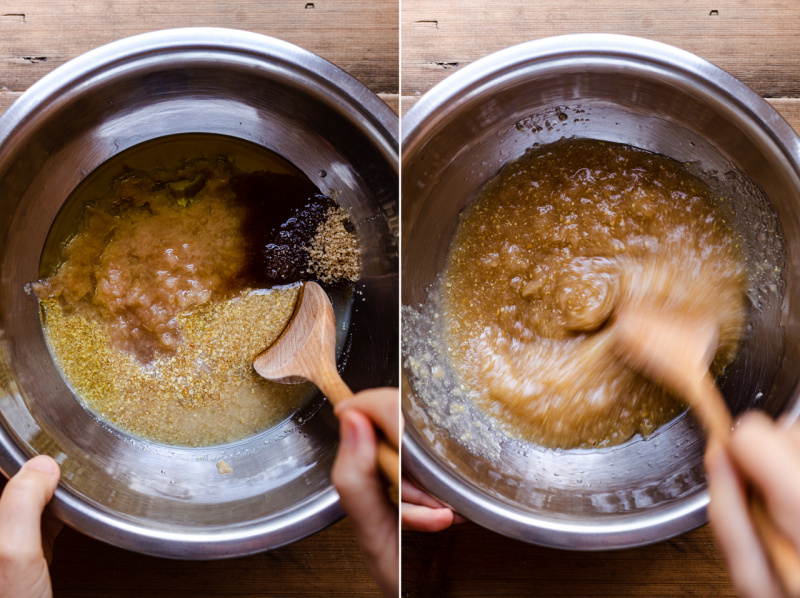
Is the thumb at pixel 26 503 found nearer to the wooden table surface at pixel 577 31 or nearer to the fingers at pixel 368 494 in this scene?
the fingers at pixel 368 494

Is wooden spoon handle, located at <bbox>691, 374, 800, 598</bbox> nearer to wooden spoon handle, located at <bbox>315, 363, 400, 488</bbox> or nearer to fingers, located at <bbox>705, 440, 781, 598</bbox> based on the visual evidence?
fingers, located at <bbox>705, 440, 781, 598</bbox>

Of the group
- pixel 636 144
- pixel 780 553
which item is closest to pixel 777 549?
pixel 780 553

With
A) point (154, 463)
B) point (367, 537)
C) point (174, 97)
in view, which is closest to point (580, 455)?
point (367, 537)

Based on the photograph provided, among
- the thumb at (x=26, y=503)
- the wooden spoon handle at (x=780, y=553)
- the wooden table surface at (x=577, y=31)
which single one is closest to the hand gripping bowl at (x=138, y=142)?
the thumb at (x=26, y=503)

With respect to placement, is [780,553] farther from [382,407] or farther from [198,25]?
[198,25]

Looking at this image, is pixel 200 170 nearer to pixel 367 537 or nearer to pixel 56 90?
pixel 56 90

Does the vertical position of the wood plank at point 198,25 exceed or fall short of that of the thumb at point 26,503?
it exceeds it

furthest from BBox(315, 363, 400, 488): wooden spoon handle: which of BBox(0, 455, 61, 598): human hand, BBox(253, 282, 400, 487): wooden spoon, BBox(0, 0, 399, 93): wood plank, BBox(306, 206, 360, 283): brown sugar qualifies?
BBox(0, 0, 399, 93): wood plank
